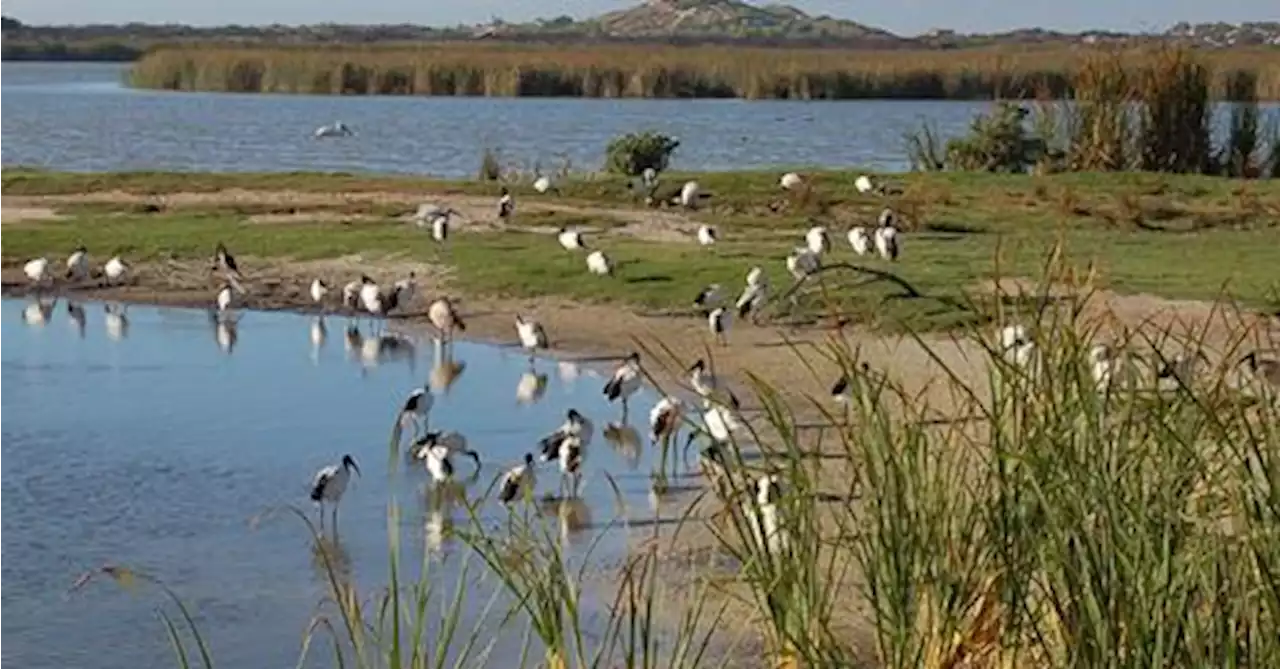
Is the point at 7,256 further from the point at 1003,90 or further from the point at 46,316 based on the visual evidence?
the point at 1003,90

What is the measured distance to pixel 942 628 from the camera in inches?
219

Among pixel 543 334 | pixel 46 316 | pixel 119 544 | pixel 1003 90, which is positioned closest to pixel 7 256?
pixel 46 316

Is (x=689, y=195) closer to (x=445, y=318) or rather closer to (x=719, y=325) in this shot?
(x=445, y=318)

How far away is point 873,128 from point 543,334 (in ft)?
90.4

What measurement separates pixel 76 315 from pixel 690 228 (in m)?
5.80

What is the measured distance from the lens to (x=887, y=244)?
61.4ft

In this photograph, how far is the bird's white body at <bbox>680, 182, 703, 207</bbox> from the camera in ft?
79.4

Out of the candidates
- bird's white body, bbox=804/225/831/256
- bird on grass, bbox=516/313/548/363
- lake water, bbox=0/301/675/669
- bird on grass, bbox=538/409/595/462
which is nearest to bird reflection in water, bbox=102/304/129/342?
lake water, bbox=0/301/675/669

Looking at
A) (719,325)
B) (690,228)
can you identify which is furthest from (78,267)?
(719,325)

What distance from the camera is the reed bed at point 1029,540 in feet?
16.1

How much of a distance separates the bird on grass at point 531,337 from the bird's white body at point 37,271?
5.05m

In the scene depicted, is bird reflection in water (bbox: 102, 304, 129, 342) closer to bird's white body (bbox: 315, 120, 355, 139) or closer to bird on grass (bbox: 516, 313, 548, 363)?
bird on grass (bbox: 516, 313, 548, 363)

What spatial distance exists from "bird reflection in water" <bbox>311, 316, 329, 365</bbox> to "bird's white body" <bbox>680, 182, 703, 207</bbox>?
6160 mm

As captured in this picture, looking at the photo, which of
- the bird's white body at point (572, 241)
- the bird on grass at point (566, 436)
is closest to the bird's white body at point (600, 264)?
the bird's white body at point (572, 241)
